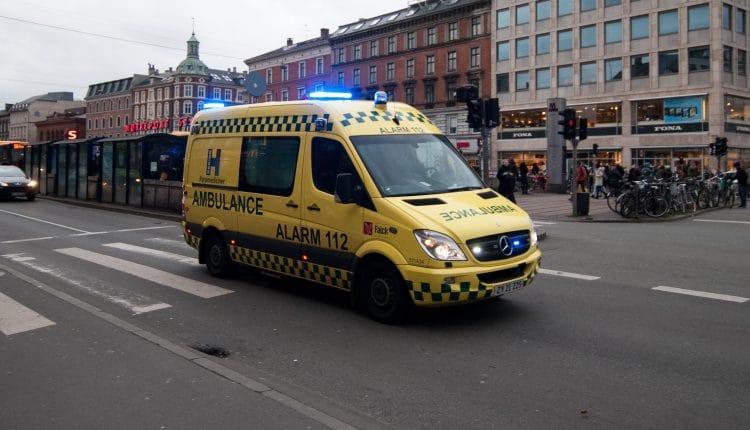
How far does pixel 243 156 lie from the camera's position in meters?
8.40

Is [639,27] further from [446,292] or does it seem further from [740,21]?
[446,292]

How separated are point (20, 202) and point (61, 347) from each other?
23.1m

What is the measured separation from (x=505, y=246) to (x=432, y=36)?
58653 mm

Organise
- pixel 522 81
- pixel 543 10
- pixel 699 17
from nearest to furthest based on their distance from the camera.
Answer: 1. pixel 699 17
2. pixel 543 10
3. pixel 522 81

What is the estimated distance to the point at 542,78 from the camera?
54.5 m

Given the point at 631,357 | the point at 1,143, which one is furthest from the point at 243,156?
the point at 1,143

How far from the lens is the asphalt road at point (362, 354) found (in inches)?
163

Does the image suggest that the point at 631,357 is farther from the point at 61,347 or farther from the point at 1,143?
the point at 1,143

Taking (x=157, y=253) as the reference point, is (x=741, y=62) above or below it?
above

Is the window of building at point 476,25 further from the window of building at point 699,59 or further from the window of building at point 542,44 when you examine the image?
the window of building at point 699,59

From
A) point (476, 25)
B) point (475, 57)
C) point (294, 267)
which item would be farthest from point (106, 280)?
point (476, 25)

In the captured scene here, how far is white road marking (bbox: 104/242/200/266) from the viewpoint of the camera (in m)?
10.6

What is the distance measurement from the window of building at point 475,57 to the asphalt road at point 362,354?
5143cm

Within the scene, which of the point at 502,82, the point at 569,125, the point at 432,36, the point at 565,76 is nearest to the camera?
the point at 569,125
